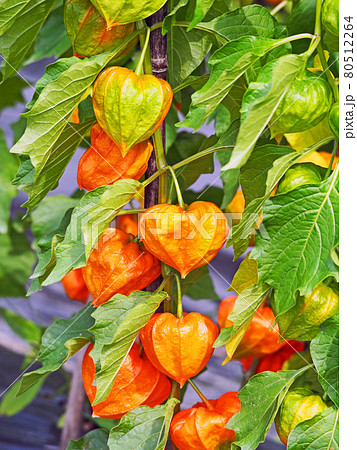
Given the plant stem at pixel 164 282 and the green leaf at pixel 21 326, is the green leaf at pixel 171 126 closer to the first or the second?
the plant stem at pixel 164 282

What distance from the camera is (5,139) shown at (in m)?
0.70

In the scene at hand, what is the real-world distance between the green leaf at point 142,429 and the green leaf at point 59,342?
0.06 m

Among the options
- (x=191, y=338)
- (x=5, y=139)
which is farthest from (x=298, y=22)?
(x=5, y=139)

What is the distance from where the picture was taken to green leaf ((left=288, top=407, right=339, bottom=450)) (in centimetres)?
36

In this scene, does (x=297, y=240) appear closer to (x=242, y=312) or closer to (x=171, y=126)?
(x=242, y=312)

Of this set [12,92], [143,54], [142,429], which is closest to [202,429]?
[142,429]

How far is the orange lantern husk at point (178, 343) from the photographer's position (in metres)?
0.38

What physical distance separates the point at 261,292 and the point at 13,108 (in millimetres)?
533

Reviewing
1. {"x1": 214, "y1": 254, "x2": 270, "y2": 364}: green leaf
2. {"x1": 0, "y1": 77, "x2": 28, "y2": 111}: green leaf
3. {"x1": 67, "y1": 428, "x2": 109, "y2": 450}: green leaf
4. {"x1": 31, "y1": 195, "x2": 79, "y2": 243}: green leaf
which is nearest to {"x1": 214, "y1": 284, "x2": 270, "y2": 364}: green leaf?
{"x1": 214, "y1": 254, "x2": 270, "y2": 364}: green leaf

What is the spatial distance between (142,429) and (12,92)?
0.50 metres

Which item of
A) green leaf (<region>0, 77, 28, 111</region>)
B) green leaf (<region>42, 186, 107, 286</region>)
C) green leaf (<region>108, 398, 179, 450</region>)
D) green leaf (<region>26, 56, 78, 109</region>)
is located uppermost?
green leaf (<region>26, 56, 78, 109</region>)

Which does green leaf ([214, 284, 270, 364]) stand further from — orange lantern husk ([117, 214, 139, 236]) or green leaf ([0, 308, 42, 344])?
green leaf ([0, 308, 42, 344])

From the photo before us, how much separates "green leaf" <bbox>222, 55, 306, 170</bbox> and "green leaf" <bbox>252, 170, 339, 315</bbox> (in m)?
0.06

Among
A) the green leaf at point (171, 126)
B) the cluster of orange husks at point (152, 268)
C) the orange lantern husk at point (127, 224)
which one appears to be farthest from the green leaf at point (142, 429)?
the green leaf at point (171, 126)
